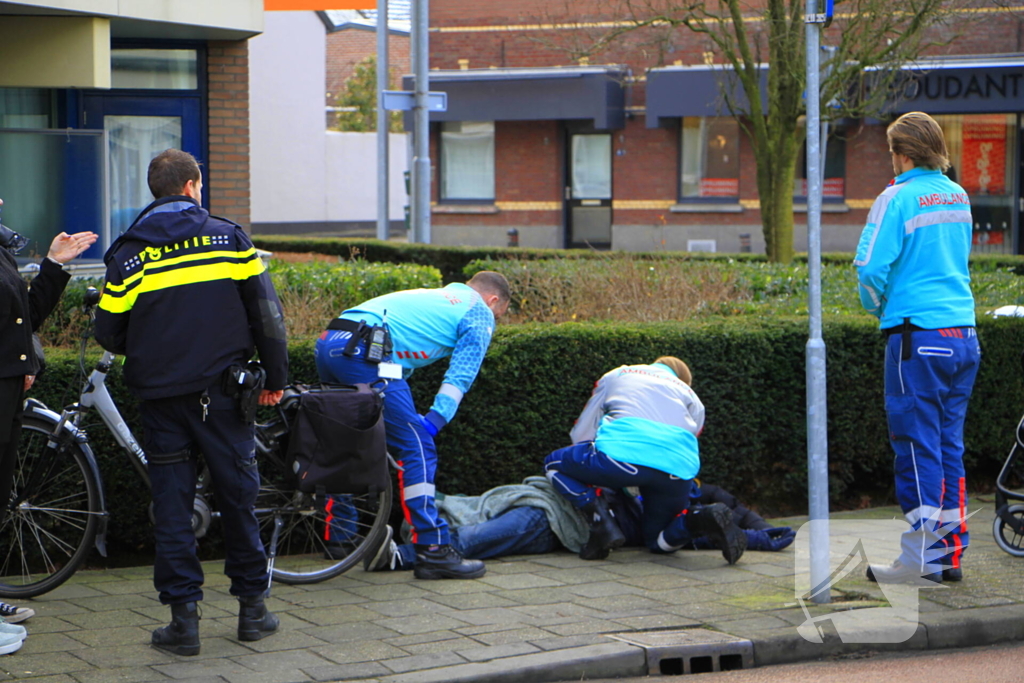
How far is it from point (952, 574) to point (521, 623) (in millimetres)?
2141

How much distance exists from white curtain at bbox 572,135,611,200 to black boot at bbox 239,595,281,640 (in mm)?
25775

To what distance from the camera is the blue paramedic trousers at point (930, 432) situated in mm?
5758

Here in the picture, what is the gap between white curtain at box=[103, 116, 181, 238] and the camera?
1070 cm

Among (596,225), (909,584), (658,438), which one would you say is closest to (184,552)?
(658,438)

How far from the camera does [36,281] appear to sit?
4879 millimetres

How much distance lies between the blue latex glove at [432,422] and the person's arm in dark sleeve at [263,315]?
1.09 meters

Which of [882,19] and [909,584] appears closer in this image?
[909,584]

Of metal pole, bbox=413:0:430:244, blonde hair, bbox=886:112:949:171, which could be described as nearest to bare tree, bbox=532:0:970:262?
metal pole, bbox=413:0:430:244

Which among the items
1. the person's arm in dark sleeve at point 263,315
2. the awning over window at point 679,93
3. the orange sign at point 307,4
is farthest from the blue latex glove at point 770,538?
the awning over window at point 679,93

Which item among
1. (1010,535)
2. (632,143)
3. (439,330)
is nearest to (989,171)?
(632,143)

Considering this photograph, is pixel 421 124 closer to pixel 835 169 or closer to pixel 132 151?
pixel 132 151

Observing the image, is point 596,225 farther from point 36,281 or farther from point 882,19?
point 36,281

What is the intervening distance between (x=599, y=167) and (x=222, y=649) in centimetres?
2613

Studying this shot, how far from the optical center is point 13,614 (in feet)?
16.7
